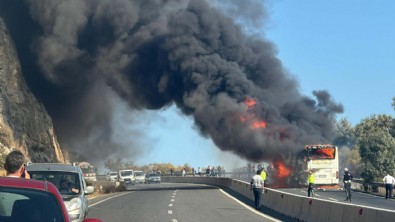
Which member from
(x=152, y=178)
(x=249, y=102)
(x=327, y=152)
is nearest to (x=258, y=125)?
(x=249, y=102)

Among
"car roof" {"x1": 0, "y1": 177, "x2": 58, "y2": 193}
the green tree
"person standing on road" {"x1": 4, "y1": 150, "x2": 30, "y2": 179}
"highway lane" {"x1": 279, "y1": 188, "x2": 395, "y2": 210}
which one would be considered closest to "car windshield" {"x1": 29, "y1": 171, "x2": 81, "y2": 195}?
"person standing on road" {"x1": 4, "y1": 150, "x2": 30, "y2": 179}

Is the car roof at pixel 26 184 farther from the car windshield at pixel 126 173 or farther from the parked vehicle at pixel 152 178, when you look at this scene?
the parked vehicle at pixel 152 178

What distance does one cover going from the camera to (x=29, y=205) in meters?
6.13

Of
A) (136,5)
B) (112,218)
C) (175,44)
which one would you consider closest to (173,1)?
(136,5)

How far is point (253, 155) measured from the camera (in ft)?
166

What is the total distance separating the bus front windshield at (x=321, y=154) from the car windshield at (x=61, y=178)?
30373 millimetres

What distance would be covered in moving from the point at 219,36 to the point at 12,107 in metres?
18.2

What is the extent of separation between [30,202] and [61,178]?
8734 mm

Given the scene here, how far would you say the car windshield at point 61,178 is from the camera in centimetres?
1454

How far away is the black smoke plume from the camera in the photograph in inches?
2004

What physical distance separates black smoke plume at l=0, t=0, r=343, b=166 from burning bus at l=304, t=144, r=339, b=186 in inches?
217

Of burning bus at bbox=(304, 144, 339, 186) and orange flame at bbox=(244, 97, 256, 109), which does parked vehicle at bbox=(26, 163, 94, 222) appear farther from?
orange flame at bbox=(244, 97, 256, 109)

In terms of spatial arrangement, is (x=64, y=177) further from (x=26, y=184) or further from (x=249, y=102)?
(x=249, y=102)

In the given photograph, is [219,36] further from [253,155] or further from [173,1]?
[253,155]
